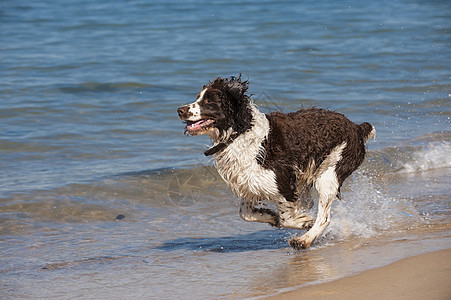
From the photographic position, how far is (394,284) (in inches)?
190

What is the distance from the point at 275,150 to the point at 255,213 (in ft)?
2.20

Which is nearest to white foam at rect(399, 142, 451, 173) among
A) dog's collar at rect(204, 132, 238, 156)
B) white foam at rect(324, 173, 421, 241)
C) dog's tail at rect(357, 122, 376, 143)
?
white foam at rect(324, 173, 421, 241)

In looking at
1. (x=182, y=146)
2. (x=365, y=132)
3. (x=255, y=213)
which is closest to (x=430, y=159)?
(x=365, y=132)

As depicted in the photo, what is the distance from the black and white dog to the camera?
5934mm

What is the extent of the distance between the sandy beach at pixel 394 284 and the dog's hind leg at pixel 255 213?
1409mm

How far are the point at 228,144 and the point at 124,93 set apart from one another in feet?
27.3

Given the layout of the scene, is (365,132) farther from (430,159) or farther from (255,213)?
(430,159)

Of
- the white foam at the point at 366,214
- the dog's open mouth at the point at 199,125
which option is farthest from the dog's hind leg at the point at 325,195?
the dog's open mouth at the point at 199,125

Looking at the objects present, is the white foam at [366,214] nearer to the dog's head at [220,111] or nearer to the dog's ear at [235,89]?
the dog's head at [220,111]

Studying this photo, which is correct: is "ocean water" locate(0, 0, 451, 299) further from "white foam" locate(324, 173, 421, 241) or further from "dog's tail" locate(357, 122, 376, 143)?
"dog's tail" locate(357, 122, 376, 143)

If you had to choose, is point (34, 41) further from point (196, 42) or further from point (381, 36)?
point (381, 36)

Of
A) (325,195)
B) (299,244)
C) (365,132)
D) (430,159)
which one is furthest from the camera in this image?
(430,159)

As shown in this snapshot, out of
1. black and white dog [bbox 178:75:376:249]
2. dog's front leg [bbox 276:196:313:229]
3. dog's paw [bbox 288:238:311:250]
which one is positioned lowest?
dog's paw [bbox 288:238:311:250]

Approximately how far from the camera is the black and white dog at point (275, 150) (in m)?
5.93
